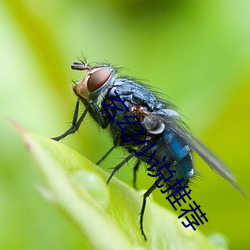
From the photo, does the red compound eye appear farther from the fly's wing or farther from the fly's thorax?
the fly's wing

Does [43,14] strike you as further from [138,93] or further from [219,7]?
[138,93]

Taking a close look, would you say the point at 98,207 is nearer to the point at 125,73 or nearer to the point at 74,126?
the point at 74,126

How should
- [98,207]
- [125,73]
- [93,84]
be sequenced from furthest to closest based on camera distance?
[125,73]
[93,84]
[98,207]

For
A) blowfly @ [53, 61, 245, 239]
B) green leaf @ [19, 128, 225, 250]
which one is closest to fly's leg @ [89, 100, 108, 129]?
blowfly @ [53, 61, 245, 239]

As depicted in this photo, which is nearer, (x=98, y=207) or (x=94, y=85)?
(x=98, y=207)

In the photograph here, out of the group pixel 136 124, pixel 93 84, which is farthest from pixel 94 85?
pixel 136 124

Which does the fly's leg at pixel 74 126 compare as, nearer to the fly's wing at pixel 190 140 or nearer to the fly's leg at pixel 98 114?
the fly's leg at pixel 98 114
